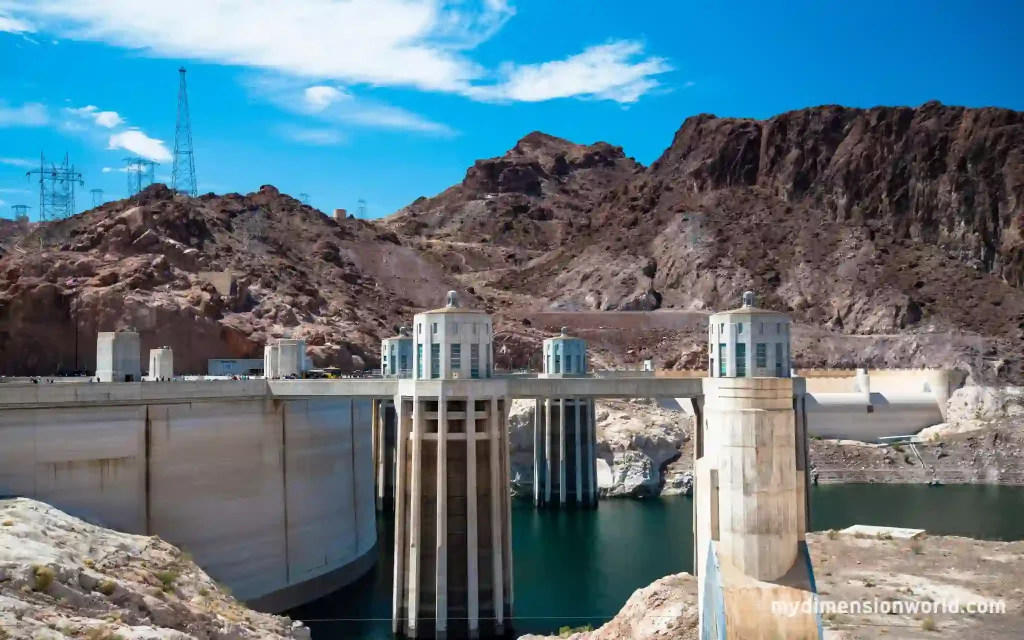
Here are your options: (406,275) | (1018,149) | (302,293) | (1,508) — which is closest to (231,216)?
(406,275)

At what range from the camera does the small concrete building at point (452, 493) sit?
3275 cm

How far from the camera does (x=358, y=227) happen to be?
14162 cm

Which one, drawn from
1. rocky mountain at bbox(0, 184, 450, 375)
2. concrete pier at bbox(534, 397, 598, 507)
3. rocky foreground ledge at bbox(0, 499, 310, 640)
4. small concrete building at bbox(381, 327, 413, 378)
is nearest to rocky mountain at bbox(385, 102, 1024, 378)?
rocky mountain at bbox(0, 184, 450, 375)

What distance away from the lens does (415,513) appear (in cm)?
3303

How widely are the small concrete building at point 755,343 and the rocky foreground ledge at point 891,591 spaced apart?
26.6 ft

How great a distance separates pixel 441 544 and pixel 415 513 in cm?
142

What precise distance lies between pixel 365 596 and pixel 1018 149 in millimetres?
131629

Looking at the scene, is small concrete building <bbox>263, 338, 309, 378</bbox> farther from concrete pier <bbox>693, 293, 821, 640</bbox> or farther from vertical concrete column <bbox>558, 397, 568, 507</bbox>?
concrete pier <bbox>693, 293, 821, 640</bbox>

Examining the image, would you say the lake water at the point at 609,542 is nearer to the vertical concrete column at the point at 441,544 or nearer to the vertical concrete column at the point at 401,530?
the vertical concrete column at the point at 401,530

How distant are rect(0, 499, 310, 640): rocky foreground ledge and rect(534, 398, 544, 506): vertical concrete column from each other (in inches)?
→ 1619

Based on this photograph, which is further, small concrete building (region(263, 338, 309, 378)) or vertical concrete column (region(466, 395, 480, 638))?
small concrete building (region(263, 338, 309, 378))

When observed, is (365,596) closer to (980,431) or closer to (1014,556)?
(1014,556)

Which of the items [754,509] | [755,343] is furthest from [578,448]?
[754,509]

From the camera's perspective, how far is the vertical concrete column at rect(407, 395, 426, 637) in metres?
32.8
